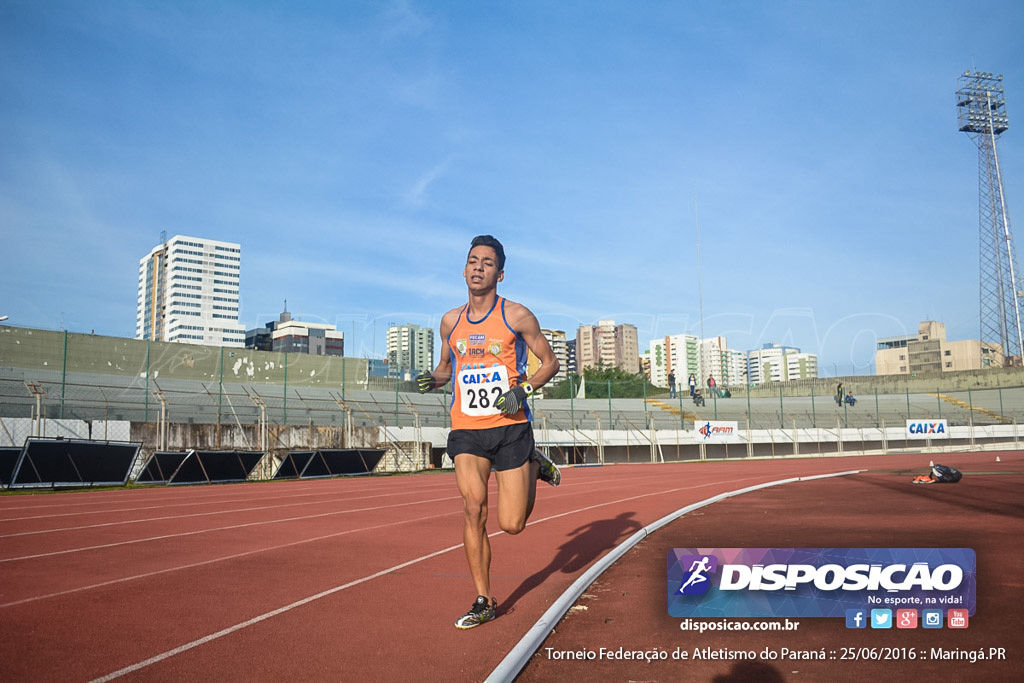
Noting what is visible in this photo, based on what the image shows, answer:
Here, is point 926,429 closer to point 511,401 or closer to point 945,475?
point 945,475

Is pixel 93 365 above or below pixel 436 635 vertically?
above

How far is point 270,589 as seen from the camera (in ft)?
16.6

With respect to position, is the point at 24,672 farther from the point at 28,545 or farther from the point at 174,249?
the point at 174,249

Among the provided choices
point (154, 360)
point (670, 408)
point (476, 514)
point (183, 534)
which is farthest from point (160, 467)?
point (670, 408)

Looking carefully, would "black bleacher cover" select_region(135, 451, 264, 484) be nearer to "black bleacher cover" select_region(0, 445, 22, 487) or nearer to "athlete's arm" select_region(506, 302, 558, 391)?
"black bleacher cover" select_region(0, 445, 22, 487)

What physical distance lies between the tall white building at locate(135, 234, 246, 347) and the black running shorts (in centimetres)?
18346

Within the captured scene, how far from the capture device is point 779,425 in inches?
1592

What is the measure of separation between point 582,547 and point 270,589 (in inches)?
120

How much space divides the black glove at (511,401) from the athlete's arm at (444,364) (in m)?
0.68

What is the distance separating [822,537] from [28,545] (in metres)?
7.72

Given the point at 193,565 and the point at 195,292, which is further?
the point at 195,292

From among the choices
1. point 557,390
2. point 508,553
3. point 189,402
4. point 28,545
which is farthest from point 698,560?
point 557,390

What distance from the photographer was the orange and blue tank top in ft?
14.3

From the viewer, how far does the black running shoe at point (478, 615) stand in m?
3.94
